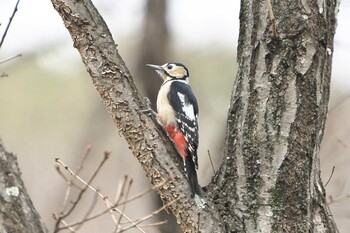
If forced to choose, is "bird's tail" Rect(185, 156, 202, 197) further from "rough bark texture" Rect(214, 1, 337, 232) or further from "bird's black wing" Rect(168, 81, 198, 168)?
"bird's black wing" Rect(168, 81, 198, 168)

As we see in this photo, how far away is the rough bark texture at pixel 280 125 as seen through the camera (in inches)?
126

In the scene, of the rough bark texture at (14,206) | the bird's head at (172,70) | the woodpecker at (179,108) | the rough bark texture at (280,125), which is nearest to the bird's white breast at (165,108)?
the woodpecker at (179,108)

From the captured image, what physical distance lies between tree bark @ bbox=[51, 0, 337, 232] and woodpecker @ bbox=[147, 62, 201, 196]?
0.45 m

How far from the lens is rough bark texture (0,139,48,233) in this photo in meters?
2.54

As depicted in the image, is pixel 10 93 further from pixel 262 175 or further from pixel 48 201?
pixel 262 175

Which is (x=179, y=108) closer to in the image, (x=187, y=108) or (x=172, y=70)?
(x=187, y=108)

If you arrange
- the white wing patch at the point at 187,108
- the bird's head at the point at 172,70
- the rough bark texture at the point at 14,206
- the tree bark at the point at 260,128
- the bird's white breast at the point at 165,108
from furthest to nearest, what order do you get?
the bird's head at the point at 172,70 < the white wing patch at the point at 187,108 < the bird's white breast at the point at 165,108 < the tree bark at the point at 260,128 < the rough bark texture at the point at 14,206

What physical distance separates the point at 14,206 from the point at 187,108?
6.91 ft

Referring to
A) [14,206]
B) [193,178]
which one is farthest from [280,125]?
[14,206]

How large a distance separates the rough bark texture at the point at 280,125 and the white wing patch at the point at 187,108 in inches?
41.2

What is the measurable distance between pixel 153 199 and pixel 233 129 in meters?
2.08

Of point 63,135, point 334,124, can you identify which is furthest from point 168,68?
point 63,135

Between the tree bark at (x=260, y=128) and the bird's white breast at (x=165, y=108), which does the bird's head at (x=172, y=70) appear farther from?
the tree bark at (x=260, y=128)

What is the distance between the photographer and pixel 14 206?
2643 mm
